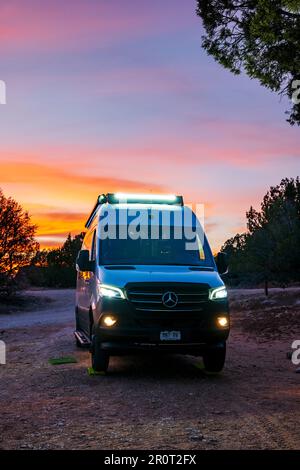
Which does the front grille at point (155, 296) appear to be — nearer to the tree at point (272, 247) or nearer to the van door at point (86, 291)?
the van door at point (86, 291)

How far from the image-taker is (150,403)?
7.47 m

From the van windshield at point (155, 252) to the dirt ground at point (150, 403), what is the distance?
180 cm

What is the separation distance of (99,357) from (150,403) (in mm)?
2027

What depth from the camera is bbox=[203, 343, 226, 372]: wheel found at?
9.43 meters

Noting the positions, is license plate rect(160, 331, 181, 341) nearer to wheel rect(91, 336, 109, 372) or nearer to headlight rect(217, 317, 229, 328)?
headlight rect(217, 317, 229, 328)

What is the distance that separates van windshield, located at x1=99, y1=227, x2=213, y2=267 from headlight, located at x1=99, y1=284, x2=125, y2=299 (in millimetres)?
742

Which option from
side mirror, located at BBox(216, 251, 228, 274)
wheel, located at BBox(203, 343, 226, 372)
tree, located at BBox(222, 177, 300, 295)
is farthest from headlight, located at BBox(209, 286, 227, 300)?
tree, located at BBox(222, 177, 300, 295)

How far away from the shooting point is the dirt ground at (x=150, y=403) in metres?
5.84

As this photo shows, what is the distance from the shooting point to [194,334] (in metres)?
9.13

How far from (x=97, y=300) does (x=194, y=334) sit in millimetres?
1577

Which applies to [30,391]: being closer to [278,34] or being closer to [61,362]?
[61,362]

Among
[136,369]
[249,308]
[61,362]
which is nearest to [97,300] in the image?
[136,369]

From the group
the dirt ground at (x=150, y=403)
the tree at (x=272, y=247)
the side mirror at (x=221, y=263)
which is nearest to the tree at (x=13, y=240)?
the tree at (x=272, y=247)
